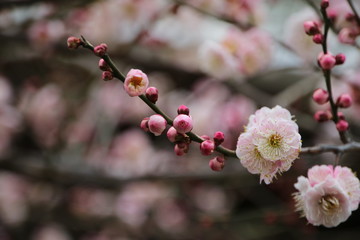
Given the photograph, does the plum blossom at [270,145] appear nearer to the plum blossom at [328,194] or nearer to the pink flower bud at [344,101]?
the plum blossom at [328,194]

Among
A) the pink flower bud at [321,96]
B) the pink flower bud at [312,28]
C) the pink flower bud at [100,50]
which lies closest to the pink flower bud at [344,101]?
the pink flower bud at [321,96]

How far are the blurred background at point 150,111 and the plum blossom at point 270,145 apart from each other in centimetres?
69

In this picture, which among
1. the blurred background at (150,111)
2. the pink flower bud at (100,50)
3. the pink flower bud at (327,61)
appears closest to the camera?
the pink flower bud at (100,50)

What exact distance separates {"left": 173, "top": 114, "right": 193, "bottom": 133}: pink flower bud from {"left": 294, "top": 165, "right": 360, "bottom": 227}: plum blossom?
0.86 feet

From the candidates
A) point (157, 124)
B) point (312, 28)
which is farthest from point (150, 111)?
point (157, 124)

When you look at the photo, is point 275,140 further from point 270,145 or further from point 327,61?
point 327,61

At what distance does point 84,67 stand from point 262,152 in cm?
224

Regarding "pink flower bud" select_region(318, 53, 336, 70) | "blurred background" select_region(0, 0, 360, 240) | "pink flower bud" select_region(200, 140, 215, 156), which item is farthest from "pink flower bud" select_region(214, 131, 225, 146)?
"blurred background" select_region(0, 0, 360, 240)

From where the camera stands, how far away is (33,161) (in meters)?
2.35

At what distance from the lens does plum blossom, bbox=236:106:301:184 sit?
814 millimetres

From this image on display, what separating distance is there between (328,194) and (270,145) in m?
0.18

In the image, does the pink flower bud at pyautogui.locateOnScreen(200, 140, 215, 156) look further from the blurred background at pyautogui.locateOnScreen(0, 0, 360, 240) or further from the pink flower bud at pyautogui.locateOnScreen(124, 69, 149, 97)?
the blurred background at pyautogui.locateOnScreen(0, 0, 360, 240)

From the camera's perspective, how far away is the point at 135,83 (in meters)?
0.81

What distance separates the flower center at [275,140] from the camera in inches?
32.1
